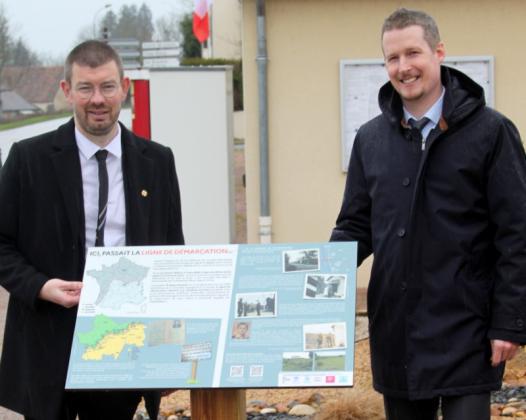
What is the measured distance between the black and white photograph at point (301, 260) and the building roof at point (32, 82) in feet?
140

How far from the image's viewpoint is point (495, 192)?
4.13 metres

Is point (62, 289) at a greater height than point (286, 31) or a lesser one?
lesser

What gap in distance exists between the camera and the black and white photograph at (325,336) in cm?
401

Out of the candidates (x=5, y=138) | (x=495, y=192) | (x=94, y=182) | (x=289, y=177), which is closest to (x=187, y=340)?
(x=94, y=182)

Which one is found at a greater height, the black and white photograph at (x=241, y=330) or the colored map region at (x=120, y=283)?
the colored map region at (x=120, y=283)

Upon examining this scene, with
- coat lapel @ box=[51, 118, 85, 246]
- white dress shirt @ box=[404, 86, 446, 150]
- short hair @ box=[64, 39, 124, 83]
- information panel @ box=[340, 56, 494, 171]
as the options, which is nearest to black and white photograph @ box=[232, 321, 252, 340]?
coat lapel @ box=[51, 118, 85, 246]

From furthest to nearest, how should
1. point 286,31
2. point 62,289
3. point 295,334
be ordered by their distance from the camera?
point 286,31, point 62,289, point 295,334

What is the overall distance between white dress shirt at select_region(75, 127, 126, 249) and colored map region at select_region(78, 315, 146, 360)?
493mm

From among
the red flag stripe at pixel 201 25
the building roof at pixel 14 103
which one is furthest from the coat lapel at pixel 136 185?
the building roof at pixel 14 103

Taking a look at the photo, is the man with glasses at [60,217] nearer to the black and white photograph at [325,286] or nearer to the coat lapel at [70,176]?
the coat lapel at [70,176]

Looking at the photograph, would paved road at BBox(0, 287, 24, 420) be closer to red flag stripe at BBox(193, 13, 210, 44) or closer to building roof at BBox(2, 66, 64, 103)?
red flag stripe at BBox(193, 13, 210, 44)

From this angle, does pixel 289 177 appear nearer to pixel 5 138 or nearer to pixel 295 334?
pixel 295 334

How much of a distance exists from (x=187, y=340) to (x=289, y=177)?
630 centimetres

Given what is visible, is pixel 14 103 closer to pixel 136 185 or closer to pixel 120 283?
pixel 136 185
